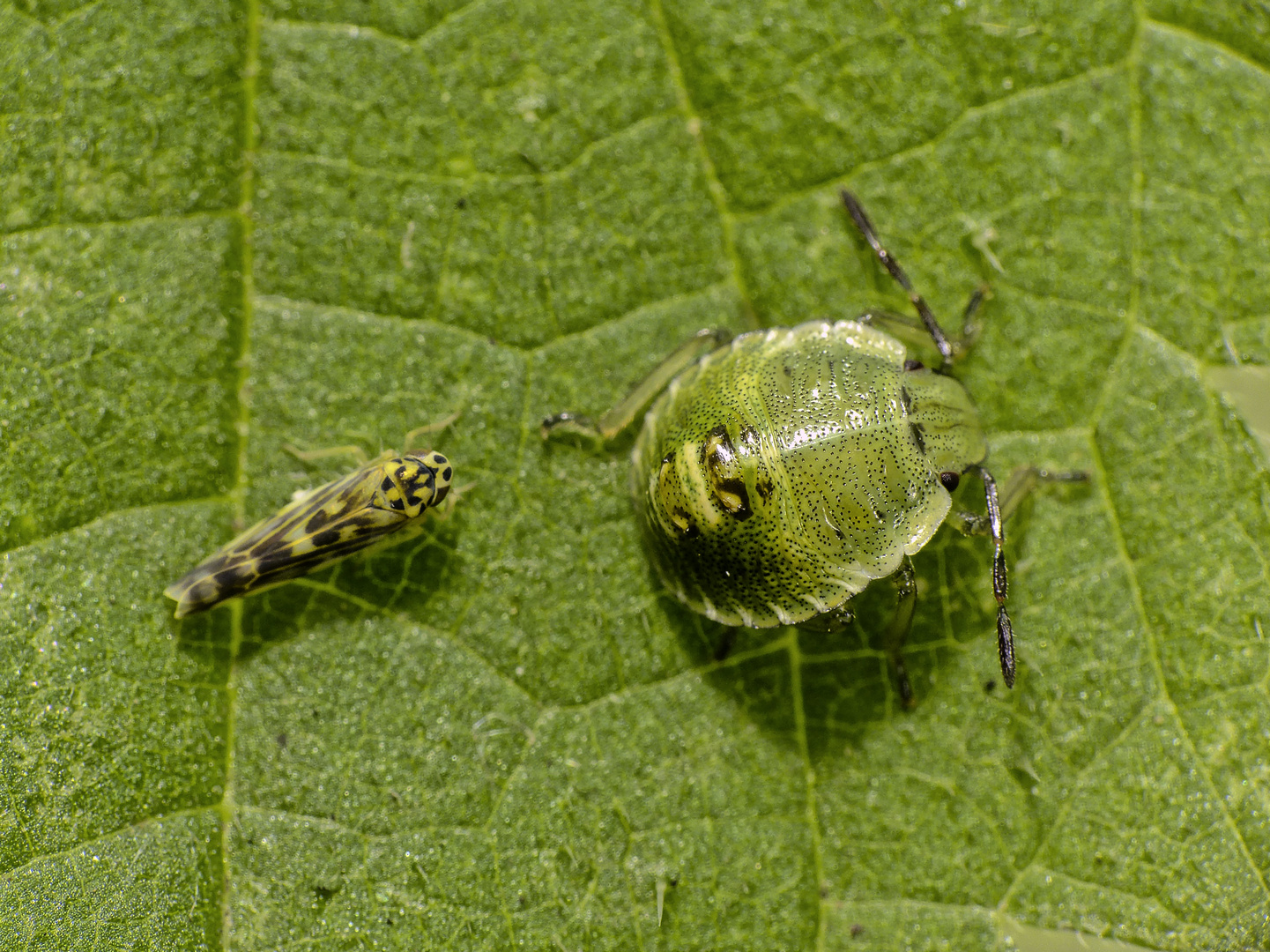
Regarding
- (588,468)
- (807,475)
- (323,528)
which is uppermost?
(807,475)

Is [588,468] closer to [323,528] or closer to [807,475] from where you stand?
[807,475]

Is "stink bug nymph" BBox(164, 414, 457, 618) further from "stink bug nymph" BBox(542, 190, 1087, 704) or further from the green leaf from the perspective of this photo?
"stink bug nymph" BBox(542, 190, 1087, 704)

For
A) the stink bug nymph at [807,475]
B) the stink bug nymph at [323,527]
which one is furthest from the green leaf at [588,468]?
the stink bug nymph at [807,475]

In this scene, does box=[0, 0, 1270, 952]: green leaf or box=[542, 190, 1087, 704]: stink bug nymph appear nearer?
box=[542, 190, 1087, 704]: stink bug nymph

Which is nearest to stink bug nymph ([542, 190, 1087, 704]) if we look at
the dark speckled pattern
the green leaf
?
the dark speckled pattern

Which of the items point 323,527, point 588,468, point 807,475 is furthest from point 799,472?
point 323,527

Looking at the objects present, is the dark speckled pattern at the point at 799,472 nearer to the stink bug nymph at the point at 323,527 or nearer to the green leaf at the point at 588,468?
the green leaf at the point at 588,468

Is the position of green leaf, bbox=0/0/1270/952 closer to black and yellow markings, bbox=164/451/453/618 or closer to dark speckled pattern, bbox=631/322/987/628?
black and yellow markings, bbox=164/451/453/618
